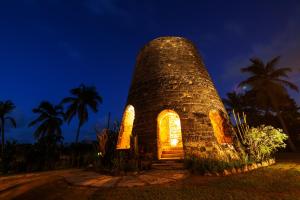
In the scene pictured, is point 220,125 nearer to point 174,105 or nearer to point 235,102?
point 174,105

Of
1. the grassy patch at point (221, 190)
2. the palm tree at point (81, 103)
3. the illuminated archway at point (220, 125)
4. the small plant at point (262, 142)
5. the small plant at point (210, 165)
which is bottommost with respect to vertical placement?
the grassy patch at point (221, 190)

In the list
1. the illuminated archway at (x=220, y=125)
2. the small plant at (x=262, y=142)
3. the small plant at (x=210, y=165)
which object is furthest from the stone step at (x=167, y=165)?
the illuminated archway at (x=220, y=125)

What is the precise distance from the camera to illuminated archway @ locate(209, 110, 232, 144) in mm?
11172

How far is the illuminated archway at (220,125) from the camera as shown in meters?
11.2

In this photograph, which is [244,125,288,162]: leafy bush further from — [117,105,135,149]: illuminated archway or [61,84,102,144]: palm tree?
[61,84,102,144]: palm tree

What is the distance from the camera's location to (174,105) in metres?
10.3

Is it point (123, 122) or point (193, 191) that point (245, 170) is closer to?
point (193, 191)

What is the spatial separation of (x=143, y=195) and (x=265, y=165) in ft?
20.6

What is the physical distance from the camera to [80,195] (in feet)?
17.2

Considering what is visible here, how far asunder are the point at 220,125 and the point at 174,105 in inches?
134

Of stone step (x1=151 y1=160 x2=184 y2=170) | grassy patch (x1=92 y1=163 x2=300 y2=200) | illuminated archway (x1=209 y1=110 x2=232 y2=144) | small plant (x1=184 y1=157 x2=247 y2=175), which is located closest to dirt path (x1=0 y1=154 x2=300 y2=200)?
grassy patch (x1=92 y1=163 x2=300 y2=200)

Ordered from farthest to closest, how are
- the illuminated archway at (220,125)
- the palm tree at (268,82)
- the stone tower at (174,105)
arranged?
the palm tree at (268,82) < the illuminated archway at (220,125) < the stone tower at (174,105)

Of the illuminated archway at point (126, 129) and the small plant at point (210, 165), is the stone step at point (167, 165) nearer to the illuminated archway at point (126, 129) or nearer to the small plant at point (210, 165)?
the small plant at point (210, 165)

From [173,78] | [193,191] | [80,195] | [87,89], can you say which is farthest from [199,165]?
[87,89]
